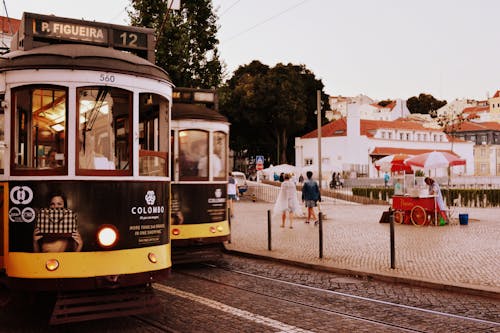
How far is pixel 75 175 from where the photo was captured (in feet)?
21.6

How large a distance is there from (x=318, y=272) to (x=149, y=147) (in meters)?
5.19

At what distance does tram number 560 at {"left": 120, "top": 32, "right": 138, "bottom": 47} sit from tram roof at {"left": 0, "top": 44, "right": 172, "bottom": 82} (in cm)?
75

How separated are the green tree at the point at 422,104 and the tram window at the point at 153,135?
132 m

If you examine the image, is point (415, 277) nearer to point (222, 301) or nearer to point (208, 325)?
point (222, 301)

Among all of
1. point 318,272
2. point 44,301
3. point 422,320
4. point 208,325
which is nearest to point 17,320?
point 44,301

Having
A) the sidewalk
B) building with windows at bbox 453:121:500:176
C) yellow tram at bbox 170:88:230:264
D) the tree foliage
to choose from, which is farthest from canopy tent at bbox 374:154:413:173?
building with windows at bbox 453:121:500:176

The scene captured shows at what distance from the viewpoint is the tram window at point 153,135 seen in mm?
7098

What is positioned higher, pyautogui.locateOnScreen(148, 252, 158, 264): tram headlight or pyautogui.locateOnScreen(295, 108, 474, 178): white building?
pyautogui.locateOnScreen(295, 108, 474, 178): white building

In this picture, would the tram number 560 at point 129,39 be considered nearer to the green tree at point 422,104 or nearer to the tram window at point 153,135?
the tram window at point 153,135

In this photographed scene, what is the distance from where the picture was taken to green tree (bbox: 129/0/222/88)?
24891 millimetres

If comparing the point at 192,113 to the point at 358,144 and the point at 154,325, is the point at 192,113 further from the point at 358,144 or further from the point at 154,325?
the point at 358,144

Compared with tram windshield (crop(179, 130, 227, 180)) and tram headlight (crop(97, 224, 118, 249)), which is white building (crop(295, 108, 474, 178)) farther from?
tram headlight (crop(97, 224, 118, 249))

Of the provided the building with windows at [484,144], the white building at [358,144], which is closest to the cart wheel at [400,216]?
the white building at [358,144]

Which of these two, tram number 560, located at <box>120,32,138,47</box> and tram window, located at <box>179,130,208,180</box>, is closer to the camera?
tram number 560, located at <box>120,32,138,47</box>
